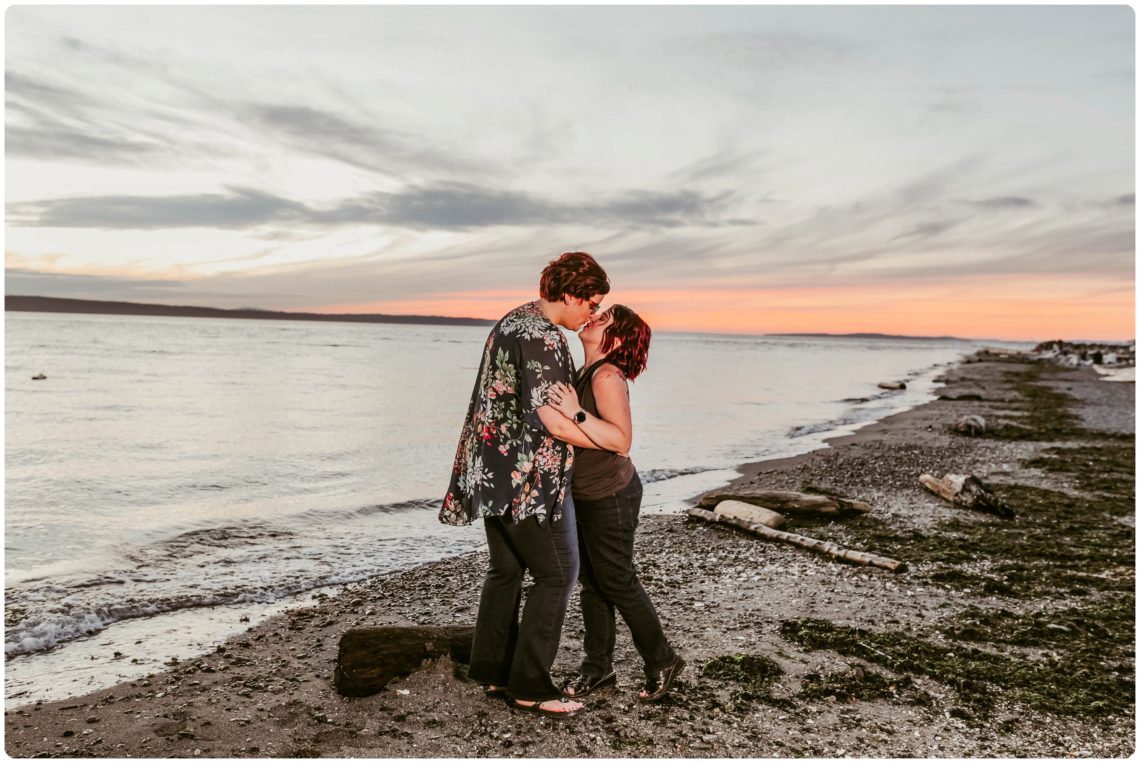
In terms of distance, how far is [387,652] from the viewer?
15.6 ft

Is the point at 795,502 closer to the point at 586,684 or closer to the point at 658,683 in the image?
the point at 658,683

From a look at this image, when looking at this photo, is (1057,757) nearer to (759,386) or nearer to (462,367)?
(759,386)

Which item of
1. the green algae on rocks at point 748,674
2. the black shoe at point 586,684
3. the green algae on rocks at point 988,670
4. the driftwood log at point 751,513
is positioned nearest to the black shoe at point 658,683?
the black shoe at point 586,684

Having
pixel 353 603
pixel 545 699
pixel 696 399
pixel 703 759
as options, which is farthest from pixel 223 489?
A: pixel 696 399

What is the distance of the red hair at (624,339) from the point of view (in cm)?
407

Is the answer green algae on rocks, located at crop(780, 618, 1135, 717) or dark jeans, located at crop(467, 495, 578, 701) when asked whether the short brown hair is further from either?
green algae on rocks, located at crop(780, 618, 1135, 717)

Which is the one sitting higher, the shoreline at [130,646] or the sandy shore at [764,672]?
the sandy shore at [764,672]

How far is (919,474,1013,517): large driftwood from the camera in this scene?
10.4 metres

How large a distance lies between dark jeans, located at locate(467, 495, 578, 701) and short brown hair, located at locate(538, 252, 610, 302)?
1177 millimetres

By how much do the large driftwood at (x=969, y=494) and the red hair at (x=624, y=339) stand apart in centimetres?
859

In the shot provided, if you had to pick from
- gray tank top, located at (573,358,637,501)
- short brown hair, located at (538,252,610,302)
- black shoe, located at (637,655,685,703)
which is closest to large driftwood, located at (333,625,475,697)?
black shoe, located at (637,655,685,703)

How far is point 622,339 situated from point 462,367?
173ft

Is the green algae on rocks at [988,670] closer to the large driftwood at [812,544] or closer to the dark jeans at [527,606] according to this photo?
the large driftwood at [812,544]

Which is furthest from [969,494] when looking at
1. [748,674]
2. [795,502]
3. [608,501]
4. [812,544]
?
[608,501]
